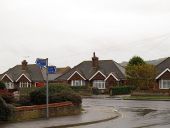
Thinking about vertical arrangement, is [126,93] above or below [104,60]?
below

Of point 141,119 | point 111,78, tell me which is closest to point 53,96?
point 141,119

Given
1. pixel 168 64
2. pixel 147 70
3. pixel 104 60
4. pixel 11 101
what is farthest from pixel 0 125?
pixel 104 60

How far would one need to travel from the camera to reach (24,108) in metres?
26.3

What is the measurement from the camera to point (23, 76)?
90.4m

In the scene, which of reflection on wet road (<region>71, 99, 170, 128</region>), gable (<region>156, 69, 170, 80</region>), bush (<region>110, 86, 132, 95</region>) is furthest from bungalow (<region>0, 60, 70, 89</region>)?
reflection on wet road (<region>71, 99, 170, 128</region>)

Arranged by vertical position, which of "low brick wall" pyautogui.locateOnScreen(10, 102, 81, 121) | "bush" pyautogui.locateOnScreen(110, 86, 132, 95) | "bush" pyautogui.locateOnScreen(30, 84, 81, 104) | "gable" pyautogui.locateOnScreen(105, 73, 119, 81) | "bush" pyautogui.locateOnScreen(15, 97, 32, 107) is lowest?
"low brick wall" pyautogui.locateOnScreen(10, 102, 81, 121)

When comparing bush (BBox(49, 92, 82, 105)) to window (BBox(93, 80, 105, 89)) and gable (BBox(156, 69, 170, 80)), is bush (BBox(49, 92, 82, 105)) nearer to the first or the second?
gable (BBox(156, 69, 170, 80))

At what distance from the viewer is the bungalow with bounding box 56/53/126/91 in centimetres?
8006

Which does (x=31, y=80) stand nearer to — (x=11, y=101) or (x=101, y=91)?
(x=101, y=91)

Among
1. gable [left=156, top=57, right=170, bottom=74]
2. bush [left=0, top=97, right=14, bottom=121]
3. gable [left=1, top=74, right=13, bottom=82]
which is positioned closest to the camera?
bush [left=0, top=97, right=14, bottom=121]

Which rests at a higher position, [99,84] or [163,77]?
[163,77]

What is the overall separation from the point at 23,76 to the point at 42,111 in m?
63.7

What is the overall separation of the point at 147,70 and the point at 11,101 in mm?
43113

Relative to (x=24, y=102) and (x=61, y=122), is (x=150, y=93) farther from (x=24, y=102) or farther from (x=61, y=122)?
(x=61, y=122)
